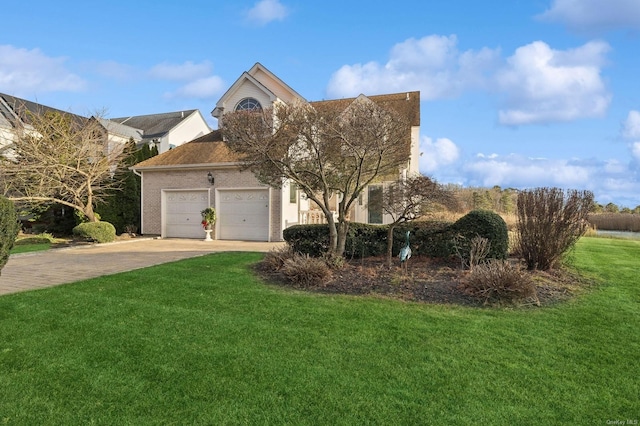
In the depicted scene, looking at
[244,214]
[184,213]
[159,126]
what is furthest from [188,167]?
[159,126]

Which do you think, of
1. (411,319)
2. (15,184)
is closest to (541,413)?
(411,319)

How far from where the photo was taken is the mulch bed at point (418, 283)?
18.4ft

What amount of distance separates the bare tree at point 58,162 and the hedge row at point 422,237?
10915 millimetres

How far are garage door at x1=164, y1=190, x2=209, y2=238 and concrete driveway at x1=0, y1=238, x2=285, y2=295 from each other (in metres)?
3.25

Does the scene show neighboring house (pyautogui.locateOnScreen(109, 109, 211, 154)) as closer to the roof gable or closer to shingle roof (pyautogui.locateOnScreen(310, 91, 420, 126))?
the roof gable

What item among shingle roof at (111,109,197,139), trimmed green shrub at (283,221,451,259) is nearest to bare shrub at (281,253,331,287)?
trimmed green shrub at (283,221,451,259)

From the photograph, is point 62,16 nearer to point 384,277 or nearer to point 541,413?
point 384,277

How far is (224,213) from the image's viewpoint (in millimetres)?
15328

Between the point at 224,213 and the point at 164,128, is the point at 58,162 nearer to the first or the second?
the point at 224,213

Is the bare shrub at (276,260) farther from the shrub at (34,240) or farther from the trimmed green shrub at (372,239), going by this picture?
the shrub at (34,240)

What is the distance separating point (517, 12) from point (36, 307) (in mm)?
12007

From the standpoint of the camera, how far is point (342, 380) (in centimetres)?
308

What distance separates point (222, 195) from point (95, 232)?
4.86 m

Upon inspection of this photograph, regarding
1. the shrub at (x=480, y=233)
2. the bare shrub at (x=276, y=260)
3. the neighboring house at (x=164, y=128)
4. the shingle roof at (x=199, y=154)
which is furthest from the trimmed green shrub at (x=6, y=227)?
the neighboring house at (x=164, y=128)
